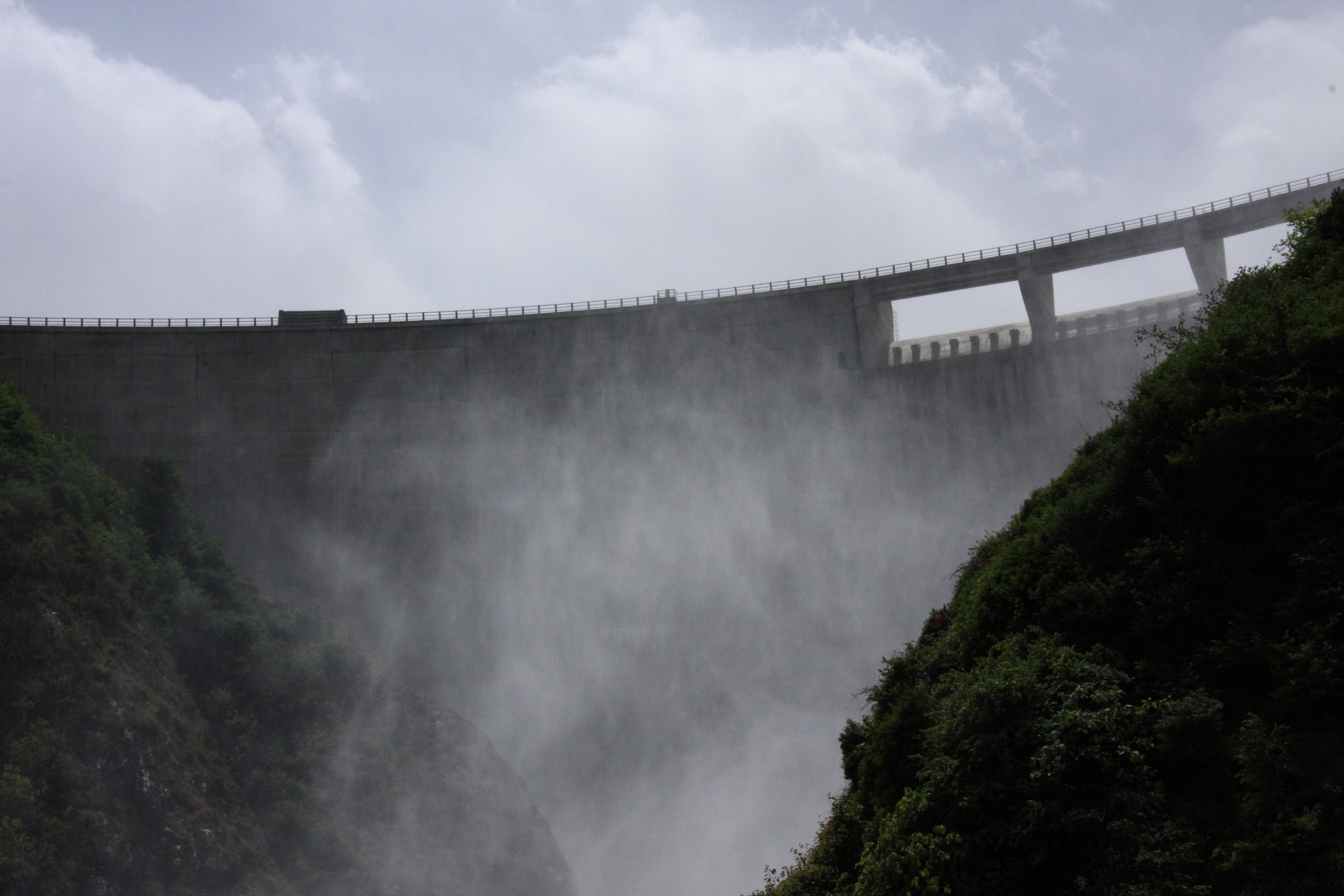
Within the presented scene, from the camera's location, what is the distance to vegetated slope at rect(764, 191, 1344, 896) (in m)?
13.8

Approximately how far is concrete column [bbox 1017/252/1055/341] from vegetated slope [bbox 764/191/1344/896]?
125 ft

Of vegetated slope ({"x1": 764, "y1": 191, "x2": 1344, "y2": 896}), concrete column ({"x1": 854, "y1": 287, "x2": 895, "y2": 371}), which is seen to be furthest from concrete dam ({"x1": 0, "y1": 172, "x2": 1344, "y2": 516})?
vegetated slope ({"x1": 764, "y1": 191, "x2": 1344, "y2": 896})

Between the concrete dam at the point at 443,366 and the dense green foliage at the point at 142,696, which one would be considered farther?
the concrete dam at the point at 443,366

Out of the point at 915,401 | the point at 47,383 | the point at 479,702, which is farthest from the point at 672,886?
the point at 47,383

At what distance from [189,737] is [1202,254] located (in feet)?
178

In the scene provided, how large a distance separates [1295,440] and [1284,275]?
4.78 metres

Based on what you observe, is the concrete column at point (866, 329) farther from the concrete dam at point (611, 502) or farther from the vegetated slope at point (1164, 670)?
the vegetated slope at point (1164, 670)

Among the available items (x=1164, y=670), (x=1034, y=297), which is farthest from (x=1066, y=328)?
(x=1164, y=670)

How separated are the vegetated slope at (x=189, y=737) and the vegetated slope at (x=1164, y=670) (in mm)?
35256

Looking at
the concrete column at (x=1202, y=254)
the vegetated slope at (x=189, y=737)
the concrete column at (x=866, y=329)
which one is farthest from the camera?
the concrete column at (x=866, y=329)

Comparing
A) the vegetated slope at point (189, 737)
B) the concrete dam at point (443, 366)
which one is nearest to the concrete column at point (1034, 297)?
the concrete dam at point (443, 366)

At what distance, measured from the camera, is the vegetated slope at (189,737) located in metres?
44.5

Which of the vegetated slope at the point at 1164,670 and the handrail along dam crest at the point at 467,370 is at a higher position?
the handrail along dam crest at the point at 467,370

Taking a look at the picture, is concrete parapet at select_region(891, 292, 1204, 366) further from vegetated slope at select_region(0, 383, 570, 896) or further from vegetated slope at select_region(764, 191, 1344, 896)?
vegetated slope at select_region(764, 191, 1344, 896)
